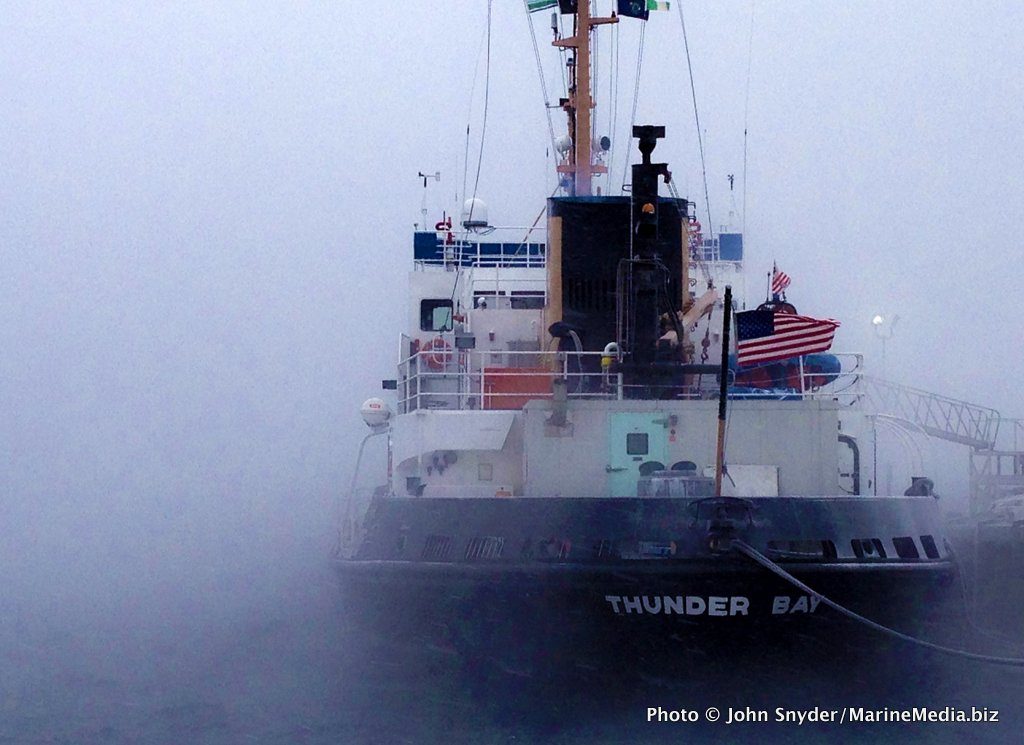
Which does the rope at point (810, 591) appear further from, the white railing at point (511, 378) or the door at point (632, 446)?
the white railing at point (511, 378)

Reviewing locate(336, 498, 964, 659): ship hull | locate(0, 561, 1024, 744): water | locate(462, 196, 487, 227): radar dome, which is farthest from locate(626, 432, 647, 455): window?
locate(462, 196, 487, 227): radar dome

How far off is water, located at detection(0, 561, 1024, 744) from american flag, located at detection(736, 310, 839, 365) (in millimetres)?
3514

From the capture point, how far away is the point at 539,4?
65.8ft

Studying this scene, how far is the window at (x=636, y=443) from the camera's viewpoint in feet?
47.4

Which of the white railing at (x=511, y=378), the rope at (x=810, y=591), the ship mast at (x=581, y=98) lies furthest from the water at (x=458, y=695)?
the ship mast at (x=581, y=98)

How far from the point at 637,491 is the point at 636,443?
0.65 meters

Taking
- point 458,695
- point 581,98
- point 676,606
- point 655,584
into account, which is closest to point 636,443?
point 655,584

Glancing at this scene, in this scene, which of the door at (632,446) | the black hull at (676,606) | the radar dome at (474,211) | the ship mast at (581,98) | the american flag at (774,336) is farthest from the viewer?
the radar dome at (474,211)

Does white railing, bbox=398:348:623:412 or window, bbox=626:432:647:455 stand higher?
white railing, bbox=398:348:623:412

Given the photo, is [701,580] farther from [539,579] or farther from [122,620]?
[122,620]

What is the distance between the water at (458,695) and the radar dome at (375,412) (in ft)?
10.1

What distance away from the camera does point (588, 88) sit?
19.8 metres

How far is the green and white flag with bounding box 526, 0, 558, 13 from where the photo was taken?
20.0m

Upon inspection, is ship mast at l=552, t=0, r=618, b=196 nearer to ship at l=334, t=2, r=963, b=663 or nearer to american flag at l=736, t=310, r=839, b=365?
ship at l=334, t=2, r=963, b=663
